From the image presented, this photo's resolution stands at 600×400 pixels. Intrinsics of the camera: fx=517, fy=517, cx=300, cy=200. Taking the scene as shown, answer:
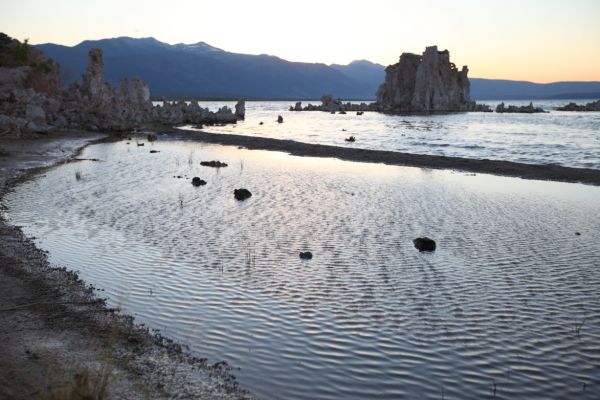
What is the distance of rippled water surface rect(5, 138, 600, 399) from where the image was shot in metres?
8.24

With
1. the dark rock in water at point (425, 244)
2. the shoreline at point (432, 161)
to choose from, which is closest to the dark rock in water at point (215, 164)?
the shoreline at point (432, 161)

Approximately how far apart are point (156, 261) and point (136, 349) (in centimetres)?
560

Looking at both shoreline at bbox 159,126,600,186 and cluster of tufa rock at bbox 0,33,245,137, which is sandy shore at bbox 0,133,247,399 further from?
cluster of tufa rock at bbox 0,33,245,137

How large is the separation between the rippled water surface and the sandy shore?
1.86 feet

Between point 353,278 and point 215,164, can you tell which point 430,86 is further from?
point 353,278

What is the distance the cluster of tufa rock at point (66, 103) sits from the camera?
5575 cm

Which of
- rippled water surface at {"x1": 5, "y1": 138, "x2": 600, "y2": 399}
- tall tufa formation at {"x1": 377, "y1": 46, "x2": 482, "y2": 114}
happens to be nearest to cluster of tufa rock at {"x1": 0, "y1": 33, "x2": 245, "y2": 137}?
rippled water surface at {"x1": 5, "y1": 138, "x2": 600, "y2": 399}

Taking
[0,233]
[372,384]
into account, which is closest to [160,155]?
[0,233]

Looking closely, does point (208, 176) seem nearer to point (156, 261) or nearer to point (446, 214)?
point (446, 214)

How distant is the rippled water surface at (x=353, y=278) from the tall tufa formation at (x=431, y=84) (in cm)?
15844

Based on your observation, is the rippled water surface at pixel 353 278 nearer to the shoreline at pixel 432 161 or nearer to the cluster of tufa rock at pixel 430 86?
the shoreline at pixel 432 161

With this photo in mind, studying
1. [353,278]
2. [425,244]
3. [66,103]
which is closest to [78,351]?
[353,278]

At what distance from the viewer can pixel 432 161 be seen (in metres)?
40.2

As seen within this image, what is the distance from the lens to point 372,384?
7.73 meters
